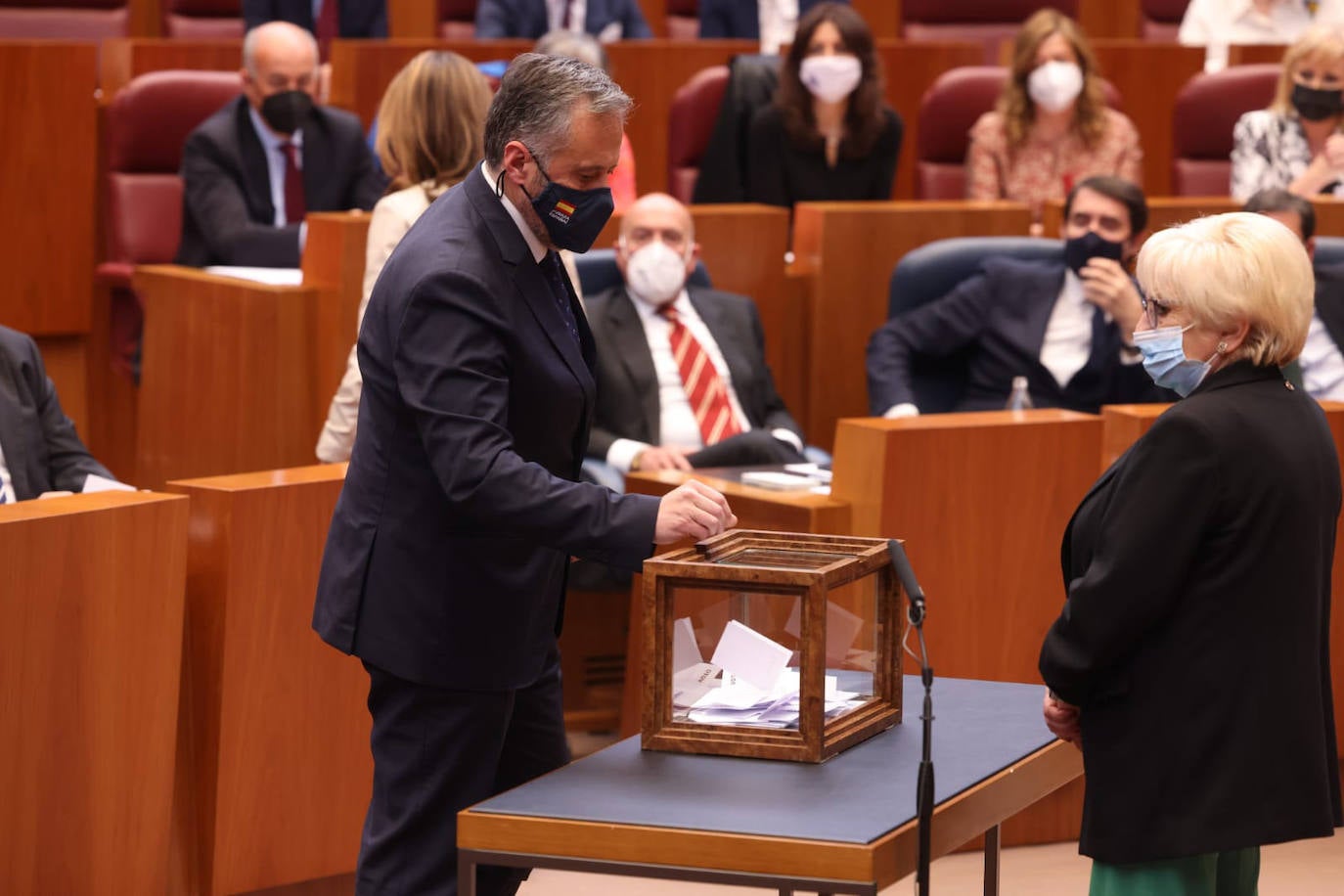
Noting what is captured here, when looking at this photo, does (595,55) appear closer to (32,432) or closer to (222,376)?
(222,376)

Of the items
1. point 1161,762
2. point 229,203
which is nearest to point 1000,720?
point 1161,762

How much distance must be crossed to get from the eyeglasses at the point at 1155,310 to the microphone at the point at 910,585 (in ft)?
1.09

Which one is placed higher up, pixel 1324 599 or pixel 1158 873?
pixel 1324 599

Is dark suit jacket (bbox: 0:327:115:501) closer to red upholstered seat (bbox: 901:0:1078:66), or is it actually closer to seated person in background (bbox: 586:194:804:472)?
seated person in background (bbox: 586:194:804:472)

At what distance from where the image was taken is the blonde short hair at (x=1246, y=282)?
1875mm

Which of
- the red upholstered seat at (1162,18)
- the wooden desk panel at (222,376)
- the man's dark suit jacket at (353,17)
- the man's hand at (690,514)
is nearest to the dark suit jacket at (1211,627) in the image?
the man's hand at (690,514)

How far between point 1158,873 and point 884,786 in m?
0.28

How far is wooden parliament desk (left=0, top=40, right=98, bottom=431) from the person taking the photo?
481 centimetres

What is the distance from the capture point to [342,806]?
279cm

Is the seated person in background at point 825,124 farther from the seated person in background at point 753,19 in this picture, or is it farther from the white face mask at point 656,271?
the seated person in background at point 753,19

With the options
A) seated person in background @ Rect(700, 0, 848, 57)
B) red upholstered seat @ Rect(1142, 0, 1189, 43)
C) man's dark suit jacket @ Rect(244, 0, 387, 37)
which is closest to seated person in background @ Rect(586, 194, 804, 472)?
man's dark suit jacket @ Rect(244, 0, 387, 37)

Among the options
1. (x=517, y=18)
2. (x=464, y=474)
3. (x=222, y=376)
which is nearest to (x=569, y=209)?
(x=464, y=474)

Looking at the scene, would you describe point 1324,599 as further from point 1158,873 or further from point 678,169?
point 678,169

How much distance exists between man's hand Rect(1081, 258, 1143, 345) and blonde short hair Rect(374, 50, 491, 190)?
Answer: 4.08ft
